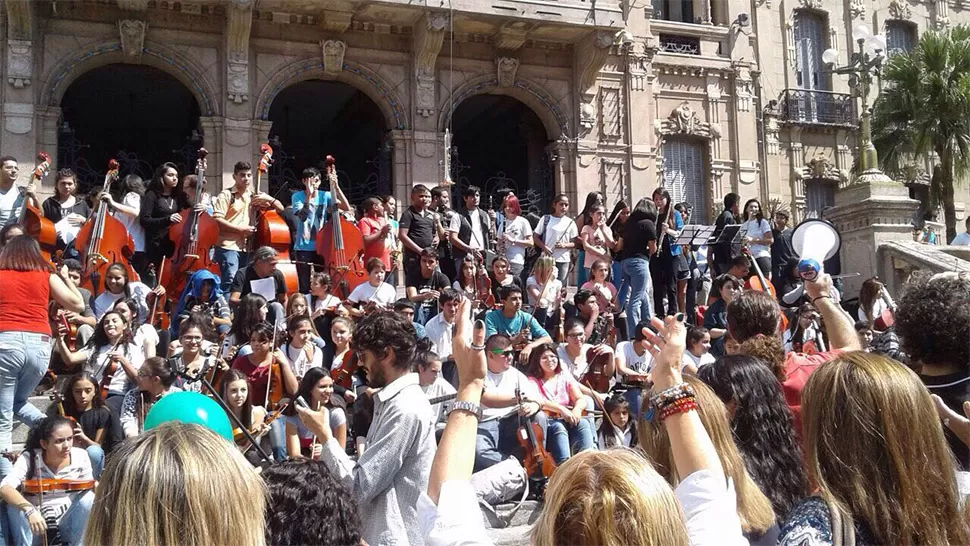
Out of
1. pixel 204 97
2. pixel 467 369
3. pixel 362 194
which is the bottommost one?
pixel 467 369

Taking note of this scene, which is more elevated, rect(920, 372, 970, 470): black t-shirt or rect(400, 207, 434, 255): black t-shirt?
rect(400, 207, 434, 255): black t-shirt

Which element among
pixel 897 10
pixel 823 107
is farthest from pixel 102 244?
pixel 897 10

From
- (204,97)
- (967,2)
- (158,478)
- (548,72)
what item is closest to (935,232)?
(967,2)

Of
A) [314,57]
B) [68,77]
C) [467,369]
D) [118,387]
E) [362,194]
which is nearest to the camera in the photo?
[467,369]

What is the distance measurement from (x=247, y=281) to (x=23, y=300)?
3.98 meters

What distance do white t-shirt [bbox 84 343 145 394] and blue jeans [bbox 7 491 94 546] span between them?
193 cm

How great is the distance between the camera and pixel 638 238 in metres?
11.9

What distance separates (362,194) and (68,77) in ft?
18.5

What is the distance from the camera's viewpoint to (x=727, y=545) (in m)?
2.44

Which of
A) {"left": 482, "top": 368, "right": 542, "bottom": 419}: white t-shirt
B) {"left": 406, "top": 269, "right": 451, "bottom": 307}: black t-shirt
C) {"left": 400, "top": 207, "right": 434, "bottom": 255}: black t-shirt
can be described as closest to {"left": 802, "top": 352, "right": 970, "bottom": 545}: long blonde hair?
{"left": 482, "top": 368, "right": 542, "bottom": 419}: white t-shirt

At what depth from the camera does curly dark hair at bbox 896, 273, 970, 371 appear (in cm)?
354

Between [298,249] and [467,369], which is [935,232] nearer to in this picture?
[298,249]

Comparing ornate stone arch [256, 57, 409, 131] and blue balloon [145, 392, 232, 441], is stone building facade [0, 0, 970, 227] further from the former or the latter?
blue balloon [145, 392, 232, 441]

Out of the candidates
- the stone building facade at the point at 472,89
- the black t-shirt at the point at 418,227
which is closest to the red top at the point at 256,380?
the black t-shirt at the point at 418,227
